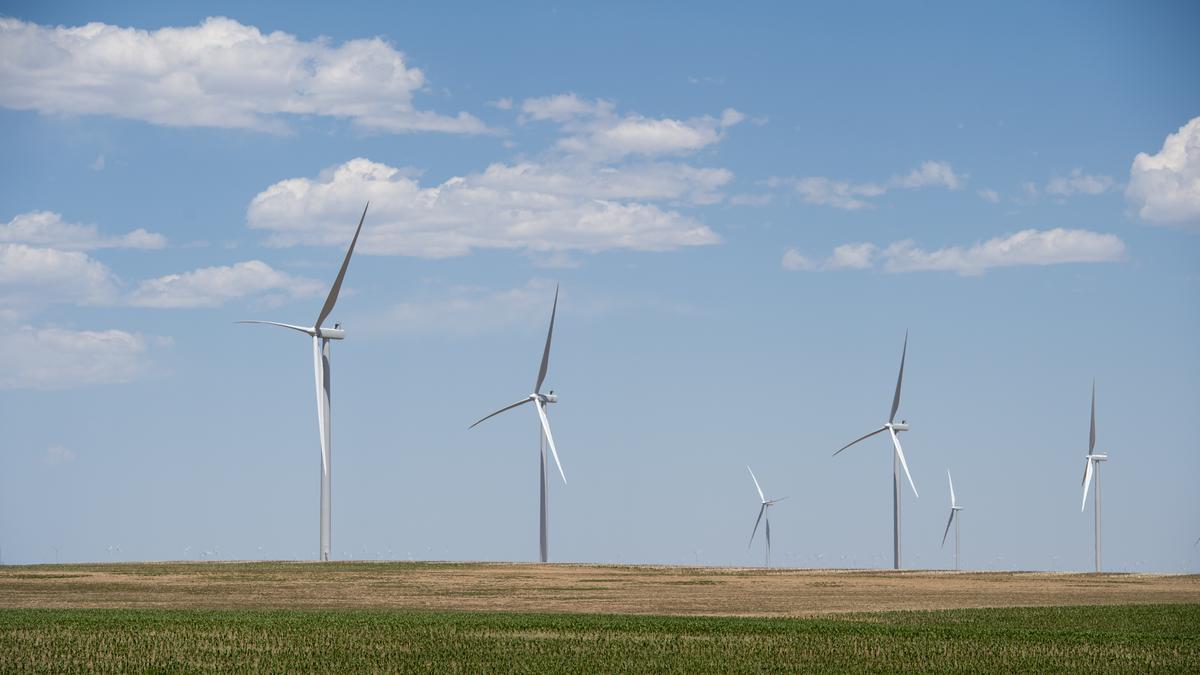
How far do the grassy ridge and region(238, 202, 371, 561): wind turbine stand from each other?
41.4m

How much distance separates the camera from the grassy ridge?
40.4m

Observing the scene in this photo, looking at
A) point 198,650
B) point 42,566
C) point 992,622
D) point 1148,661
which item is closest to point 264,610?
point 198,650

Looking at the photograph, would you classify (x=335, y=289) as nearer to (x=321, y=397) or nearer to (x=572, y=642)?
(x=321, y=397)

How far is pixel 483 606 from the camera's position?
6681 cm

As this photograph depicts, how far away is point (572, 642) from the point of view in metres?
46.2

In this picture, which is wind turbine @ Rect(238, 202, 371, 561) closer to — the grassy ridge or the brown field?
the brown field

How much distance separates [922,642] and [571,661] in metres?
12.2

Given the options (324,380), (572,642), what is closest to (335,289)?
(324,380)

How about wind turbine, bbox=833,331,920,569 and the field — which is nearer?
the field

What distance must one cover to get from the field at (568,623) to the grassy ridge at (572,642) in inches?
3.8

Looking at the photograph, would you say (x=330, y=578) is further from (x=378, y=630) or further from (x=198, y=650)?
(x=198, y=650)

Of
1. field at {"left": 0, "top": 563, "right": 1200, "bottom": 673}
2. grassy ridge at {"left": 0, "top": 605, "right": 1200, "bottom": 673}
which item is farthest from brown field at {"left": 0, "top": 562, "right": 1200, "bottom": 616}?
grassy ridge at {"left": 0, "top": 605, "right": 1200, "bottom": 673}

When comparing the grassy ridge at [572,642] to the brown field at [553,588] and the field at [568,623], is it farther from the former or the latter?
the brown field at [553,588]

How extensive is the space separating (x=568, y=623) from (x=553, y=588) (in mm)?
29535
